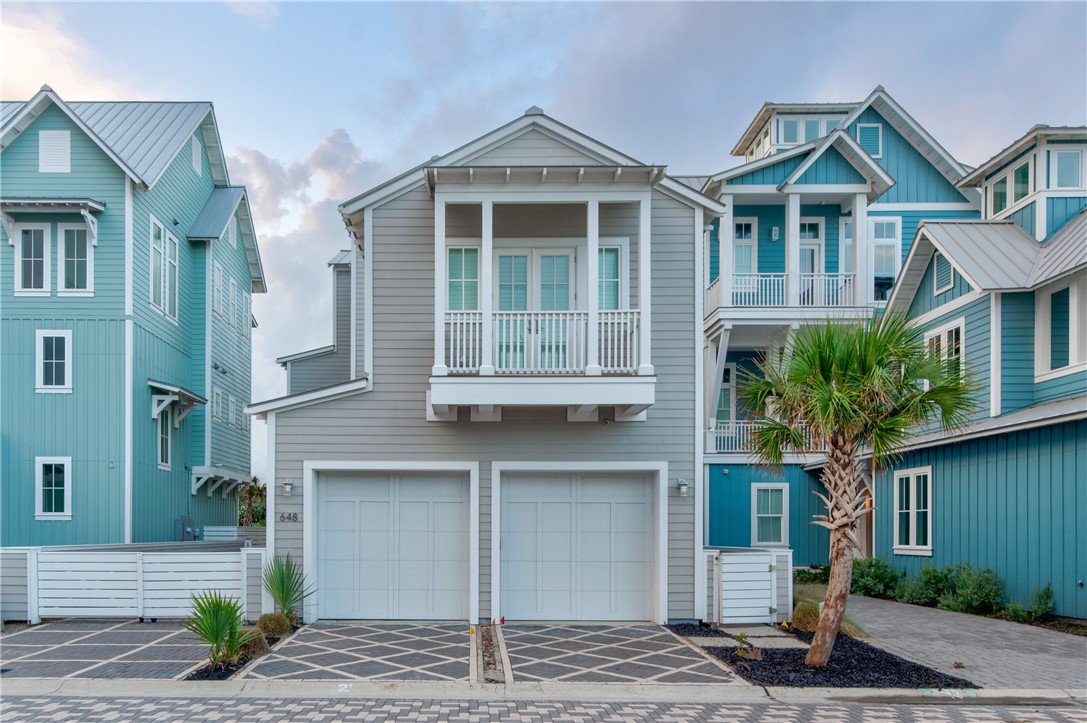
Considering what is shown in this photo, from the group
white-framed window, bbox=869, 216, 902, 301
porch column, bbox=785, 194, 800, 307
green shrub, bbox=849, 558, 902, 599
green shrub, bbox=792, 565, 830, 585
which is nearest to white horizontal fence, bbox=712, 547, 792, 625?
green shrub, bbox=792, 565, 830, 585

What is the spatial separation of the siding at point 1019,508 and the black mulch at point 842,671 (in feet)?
14.3

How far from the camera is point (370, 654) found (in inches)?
416

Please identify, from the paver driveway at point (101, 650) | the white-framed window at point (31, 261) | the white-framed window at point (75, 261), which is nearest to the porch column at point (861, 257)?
the paver driveway at point (101, 650)

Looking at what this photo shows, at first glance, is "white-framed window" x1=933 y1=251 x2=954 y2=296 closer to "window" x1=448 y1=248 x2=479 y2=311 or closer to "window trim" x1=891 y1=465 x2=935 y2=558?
"window trim" x1=891 y1=465 x2=935 y2=558

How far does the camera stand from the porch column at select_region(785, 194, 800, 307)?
20141mm

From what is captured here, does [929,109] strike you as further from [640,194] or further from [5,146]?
[5,146]

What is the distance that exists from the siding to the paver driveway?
1216 centimetres

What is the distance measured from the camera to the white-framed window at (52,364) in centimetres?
1744

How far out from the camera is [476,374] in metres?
12.3

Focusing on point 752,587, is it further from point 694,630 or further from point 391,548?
point 391,548

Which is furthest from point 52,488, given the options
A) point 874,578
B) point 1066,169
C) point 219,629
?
point 1066,169

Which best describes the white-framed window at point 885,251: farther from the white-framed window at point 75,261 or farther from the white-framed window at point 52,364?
the white-framed window at point 52,364

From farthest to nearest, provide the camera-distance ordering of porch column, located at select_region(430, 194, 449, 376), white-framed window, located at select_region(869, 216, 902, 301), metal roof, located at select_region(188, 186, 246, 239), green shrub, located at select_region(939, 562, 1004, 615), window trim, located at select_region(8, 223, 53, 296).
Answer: white-framed window, located at select_region(869, 216, 902, 301)
metal roof, located at select_region(188, 186, 246, 239)
window trim, located at select_region(8, 223, 53, 296)
green shrub, located at select_region(939, 562, 1004, 615)
porch column, located at select_region(430, 194, 449, 376)

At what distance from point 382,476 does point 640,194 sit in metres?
5.71
